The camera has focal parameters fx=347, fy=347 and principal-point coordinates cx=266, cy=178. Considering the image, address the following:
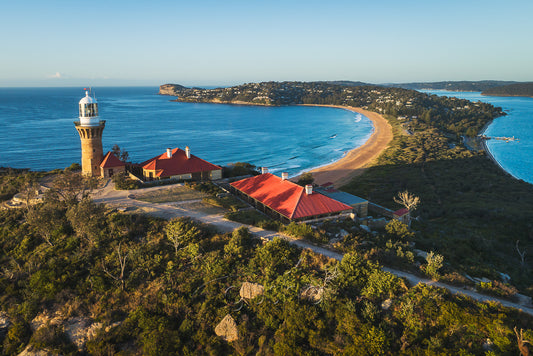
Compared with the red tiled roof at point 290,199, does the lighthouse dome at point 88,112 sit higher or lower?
higher

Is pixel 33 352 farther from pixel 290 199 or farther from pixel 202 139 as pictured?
pixel 202 139

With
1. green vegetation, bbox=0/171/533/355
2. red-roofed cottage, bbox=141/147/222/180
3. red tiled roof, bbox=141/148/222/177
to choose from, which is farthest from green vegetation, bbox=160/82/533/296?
red tiled roof, bbox=141/148/222/177

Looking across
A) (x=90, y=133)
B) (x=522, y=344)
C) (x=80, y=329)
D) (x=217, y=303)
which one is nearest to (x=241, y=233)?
(x=217, y=303)

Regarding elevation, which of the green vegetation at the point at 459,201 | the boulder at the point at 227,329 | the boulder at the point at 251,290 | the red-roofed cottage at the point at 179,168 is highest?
the red-roofed cottage at the point at 179,168

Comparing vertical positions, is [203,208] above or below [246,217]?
below

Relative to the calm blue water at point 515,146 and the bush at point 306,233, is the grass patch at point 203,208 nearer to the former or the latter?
the bush at point 306,233

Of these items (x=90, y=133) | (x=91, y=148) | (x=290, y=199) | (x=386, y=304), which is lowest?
(x=386, y=304)

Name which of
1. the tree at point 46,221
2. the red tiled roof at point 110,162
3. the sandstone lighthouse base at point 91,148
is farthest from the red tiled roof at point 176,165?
the tree at point 46,221
